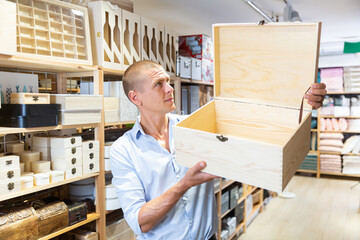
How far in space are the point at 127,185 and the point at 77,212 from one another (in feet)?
2.74

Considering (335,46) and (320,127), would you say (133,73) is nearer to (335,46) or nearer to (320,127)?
(320,127)

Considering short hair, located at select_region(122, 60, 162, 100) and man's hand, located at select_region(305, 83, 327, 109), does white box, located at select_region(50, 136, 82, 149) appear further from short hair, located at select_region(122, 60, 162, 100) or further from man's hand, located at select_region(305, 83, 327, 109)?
man's hand, located at select_region(305, 83, 327, 109)

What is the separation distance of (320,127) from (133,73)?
5.69 meters

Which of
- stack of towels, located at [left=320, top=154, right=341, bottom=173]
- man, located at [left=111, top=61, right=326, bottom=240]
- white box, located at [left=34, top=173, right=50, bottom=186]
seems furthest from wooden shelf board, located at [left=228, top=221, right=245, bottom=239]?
stack of towels, located at [left=320, top=154, right=341, bottom=173]

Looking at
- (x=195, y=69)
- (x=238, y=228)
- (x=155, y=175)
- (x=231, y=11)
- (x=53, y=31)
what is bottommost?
(x=238, y=228)

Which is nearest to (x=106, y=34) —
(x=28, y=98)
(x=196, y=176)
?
(x=28, y=98)

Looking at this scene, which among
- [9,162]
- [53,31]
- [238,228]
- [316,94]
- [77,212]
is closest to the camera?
[316,94]

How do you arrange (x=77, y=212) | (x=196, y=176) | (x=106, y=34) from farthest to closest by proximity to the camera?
(x=106, y=34)
(x=77, y=212)
(x=196, y=176)

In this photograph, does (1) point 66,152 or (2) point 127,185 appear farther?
(1) point 66,152

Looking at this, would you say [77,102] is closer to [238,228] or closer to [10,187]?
[10,187]

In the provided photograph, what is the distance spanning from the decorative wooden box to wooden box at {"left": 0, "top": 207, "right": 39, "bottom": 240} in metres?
0.87

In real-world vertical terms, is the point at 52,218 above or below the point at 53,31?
below

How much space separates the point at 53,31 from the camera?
78.0 inches

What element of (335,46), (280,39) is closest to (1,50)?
(280,39)
